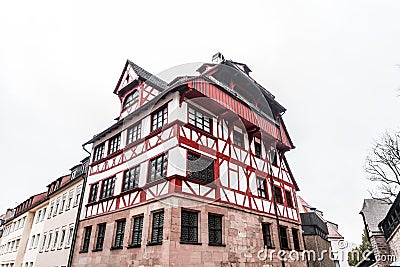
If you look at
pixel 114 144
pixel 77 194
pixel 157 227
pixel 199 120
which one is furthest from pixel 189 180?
pixel 77 194

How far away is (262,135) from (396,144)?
11.3 m

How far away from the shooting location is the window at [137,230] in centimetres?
1075

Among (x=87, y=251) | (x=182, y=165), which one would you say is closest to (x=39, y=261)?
(x=87, y=251)

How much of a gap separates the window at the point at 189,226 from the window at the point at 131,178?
3.11 meters

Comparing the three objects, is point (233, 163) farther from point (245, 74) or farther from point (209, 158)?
point (245, 74)

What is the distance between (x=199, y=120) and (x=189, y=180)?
3091 mm

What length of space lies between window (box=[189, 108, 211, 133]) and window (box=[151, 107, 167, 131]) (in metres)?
1.19

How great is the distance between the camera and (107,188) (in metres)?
14.1

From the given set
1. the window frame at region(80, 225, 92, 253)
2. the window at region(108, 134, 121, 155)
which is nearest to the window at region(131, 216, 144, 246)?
the window frame at region(80, 225, 92, 253)

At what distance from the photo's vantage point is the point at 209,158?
1173 cm

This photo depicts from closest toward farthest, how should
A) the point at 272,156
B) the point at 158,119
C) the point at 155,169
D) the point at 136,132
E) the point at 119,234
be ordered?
the point at 155,169
the point at 119,234
the point at 158,119
the point at 136,132
the point at 272,156

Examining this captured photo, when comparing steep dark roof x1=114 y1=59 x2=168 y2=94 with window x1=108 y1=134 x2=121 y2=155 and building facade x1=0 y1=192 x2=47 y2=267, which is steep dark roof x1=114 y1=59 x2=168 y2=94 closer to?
window x1=108 y1=134 x2=121 y2=155

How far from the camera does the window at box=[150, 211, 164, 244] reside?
9855mm

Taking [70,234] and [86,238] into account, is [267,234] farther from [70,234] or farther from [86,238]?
[70,234]
